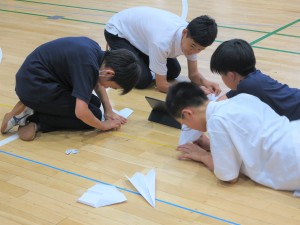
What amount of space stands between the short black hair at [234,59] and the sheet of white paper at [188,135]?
33 cm

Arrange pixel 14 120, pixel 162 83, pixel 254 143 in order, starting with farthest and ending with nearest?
pixel 162 83 < pixel 14 120 < pixel 254 143

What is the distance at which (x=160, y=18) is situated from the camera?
322cm

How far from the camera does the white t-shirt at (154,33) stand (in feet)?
10.2

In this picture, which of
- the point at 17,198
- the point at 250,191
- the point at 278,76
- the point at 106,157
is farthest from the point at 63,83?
the point at 278,76

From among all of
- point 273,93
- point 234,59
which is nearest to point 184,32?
point 234,59

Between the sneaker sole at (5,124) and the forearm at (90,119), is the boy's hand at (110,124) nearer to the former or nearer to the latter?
the forearm at (90,119)

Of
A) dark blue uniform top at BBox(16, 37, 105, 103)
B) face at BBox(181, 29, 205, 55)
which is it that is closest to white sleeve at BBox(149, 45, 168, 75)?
face at BBox(181, 29, 205, 55)

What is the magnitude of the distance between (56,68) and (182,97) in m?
0.79

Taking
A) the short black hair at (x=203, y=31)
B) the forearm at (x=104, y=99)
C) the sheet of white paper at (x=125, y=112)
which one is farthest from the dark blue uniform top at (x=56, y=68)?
the short black hair at (x=203, y=31)

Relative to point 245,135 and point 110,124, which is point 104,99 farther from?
point 245,135

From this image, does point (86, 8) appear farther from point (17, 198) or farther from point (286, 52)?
point (17, 198)

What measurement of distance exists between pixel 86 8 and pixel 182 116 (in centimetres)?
408

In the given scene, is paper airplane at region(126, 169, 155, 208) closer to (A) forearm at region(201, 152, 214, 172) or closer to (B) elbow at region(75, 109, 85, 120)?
(A) forearm at region(201, 152, 214, 172)

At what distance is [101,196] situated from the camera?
2.08 meters
